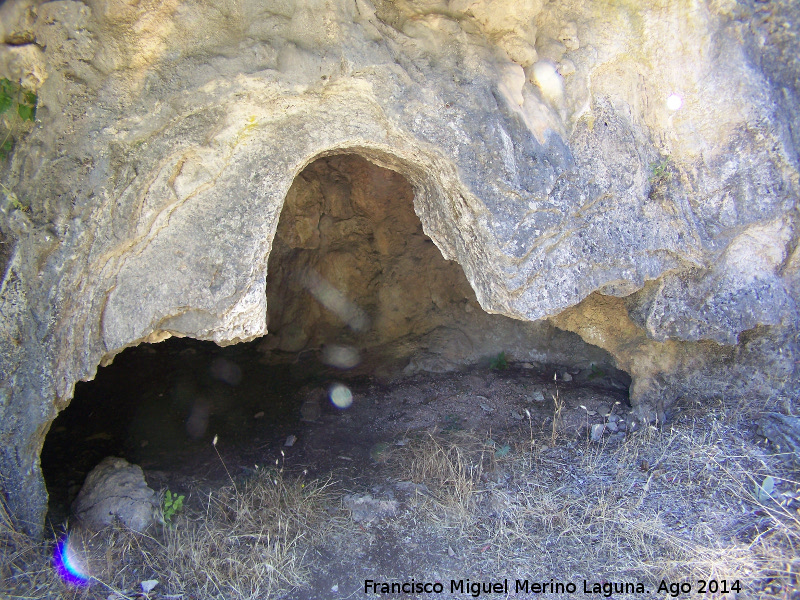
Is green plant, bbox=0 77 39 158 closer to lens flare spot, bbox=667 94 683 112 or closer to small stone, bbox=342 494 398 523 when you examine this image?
small stone, bbox=342 494 398 523

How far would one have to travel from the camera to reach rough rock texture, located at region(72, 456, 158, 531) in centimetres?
258

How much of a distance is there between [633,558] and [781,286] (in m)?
1.65

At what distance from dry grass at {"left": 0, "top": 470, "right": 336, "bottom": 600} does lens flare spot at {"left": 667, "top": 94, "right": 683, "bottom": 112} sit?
2.63 meters

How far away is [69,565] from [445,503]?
1.70 metres

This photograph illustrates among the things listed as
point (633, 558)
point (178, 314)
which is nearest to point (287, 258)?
point (178, 314)

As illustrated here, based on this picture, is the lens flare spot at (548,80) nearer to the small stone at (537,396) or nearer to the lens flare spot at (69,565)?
the small stone at (537,396)

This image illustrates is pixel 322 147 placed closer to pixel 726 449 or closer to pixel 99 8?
pixel 99 8

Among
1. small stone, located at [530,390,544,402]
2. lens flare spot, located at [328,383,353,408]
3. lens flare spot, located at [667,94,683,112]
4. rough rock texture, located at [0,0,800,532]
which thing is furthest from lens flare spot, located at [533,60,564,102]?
lens flare spot, located at [328,383,353,408]

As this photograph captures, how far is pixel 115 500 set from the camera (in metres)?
2.66

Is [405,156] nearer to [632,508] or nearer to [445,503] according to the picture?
[445,503]

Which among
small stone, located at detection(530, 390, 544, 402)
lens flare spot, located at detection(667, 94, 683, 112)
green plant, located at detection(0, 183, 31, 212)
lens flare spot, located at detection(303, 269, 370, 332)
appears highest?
lens flare spot, located at detection(667, 94, 683, 112)

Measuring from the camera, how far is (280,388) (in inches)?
181

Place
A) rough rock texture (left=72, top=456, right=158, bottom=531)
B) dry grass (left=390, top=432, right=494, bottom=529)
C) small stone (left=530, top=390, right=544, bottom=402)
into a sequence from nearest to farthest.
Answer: rough rock texture (left=72, top=456, right=158, bottom=531) < dry grass (left=390, top=432, right=494, bottom=529) < small stone (left=530, top=390, right=544, bottom=402)

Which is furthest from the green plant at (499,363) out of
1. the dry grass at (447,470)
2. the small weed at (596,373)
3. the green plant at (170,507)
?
the green plant at (170,507)
